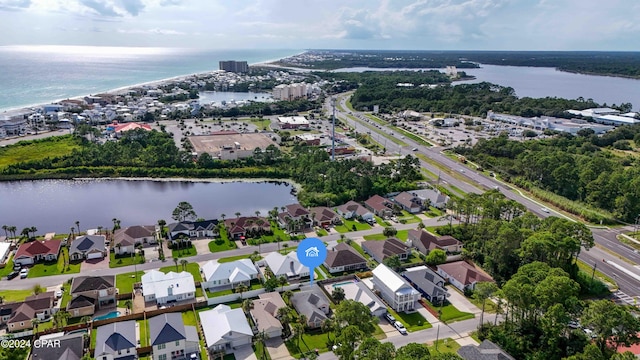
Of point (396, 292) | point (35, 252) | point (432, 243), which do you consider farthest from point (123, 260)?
point (432, 243)

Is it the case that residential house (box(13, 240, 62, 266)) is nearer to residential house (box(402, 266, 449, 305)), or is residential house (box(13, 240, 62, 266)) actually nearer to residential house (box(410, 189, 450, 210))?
residential house (box(402, 266, 449, 305))

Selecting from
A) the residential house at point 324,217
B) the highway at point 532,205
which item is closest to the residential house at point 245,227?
the residential house at point 324,217

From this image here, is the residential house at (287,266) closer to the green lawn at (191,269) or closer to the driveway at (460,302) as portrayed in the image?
the green lawn at (191,269)

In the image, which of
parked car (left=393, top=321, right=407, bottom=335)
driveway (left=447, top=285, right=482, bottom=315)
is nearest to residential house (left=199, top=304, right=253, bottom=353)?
parked car (left=393, top=321, right=407, bottom=335)

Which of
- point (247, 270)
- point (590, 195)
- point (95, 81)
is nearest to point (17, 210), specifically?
point (247, 270)

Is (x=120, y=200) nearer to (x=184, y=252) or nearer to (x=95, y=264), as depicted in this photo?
(x=95, y=264)

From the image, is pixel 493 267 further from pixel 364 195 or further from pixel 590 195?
pixel 590 195

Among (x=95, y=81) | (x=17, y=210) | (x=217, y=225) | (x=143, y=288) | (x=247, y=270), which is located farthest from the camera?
(x=95, y=81)
